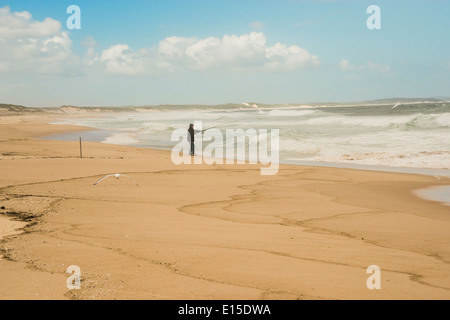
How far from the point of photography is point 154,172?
1155 centimetres

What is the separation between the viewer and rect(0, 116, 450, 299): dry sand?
3914mm

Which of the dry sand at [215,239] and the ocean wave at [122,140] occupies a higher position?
the ocean wave at [122,140]

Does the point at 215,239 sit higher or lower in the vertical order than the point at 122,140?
lower

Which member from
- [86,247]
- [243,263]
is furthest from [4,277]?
[243,263]

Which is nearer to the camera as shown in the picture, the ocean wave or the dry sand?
the dry sand

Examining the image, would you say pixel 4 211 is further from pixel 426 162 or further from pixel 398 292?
pixel 426 162

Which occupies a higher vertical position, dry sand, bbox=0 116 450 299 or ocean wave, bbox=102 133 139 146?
ocean wave, bbox=102 133 139 146

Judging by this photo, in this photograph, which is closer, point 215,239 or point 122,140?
point 215,239

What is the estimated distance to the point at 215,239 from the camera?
5.45 meters

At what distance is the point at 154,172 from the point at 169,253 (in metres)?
6.88

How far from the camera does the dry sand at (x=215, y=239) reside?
3.91 m

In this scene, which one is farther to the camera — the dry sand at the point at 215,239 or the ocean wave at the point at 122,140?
the ocean wave at the point at 122,140
